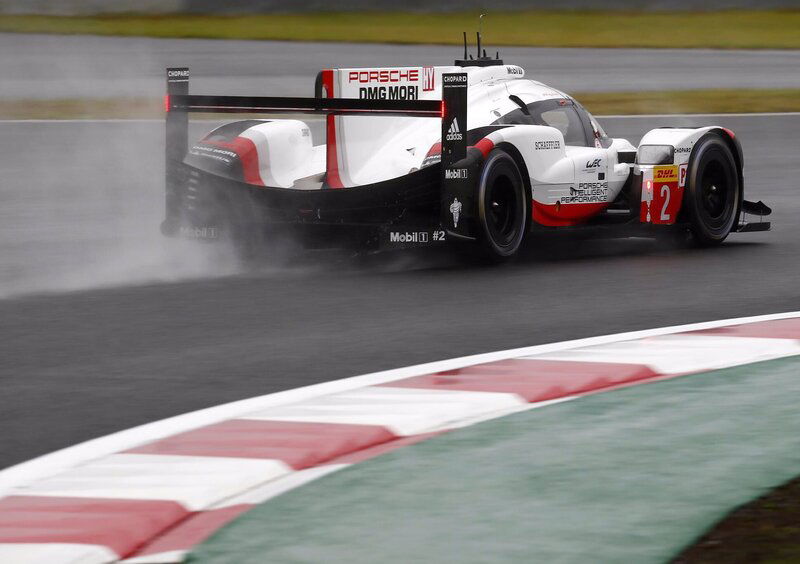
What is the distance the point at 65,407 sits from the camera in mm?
5750

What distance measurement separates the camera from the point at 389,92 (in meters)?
10.3

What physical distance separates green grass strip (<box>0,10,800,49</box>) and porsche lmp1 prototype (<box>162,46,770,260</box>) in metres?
21.7

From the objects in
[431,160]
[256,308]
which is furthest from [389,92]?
[256,308]

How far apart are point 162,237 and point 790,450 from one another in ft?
22.5

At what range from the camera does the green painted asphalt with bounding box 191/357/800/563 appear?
3.96 m

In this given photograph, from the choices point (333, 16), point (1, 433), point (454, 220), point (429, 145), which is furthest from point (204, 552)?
point (333, 16)

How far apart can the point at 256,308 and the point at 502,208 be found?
2155 millimetres

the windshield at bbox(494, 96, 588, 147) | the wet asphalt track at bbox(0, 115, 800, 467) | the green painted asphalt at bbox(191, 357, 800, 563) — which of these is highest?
the windshield at bbox(494, 96, 588, 147)

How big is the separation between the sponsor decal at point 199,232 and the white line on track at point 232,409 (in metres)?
3.42

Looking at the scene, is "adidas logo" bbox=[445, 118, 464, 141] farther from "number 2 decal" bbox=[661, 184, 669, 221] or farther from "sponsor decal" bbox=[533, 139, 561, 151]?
"number 2 decal" bbox=[661, 184, 669, 221]

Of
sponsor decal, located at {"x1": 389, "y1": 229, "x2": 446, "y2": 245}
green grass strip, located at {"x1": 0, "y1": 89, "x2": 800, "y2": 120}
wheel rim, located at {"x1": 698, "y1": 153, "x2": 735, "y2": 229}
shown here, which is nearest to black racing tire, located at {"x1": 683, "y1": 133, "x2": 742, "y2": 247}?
wheel rim, located at {"x1": 698, "y1": 153, "x2": 735, "y2": 229}

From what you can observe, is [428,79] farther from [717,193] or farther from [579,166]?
[717,193]

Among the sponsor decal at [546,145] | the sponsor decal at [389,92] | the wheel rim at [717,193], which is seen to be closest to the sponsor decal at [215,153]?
the sponsor decal at [389,92]

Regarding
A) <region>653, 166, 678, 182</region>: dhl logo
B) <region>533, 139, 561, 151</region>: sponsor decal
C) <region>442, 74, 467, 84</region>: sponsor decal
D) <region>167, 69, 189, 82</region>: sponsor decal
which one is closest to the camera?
<region>442, 74, 467, 84</region>: sponsor decal
